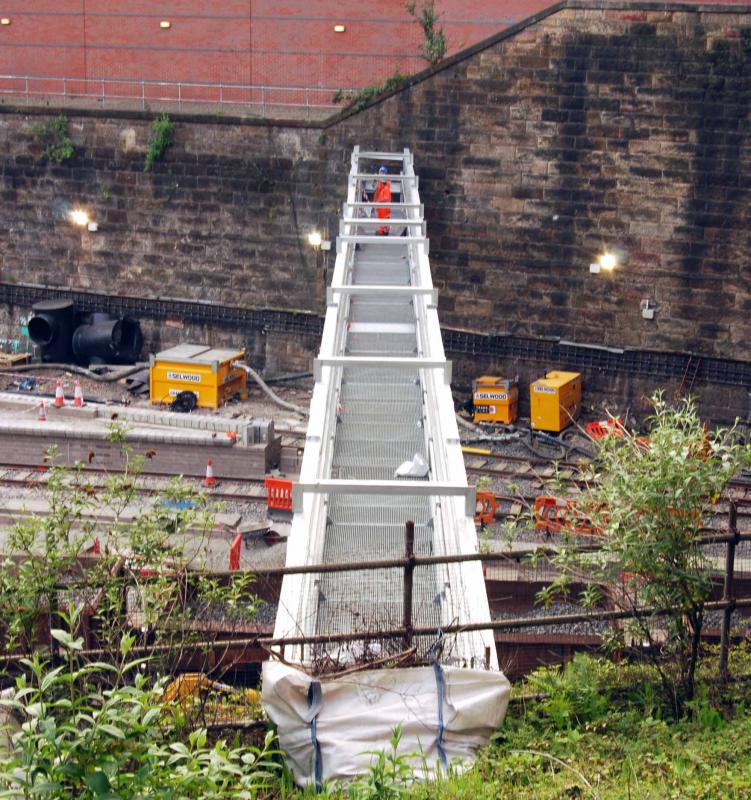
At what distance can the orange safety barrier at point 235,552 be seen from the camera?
12.0 meters

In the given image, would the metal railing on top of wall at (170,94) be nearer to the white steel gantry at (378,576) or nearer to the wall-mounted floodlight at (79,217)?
the wall-mounted floodlight at (79,217)

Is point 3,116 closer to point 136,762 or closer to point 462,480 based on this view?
point 462,480

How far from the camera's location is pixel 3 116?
22938 mm

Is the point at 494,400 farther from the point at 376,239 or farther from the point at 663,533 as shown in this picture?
the point at 663,533

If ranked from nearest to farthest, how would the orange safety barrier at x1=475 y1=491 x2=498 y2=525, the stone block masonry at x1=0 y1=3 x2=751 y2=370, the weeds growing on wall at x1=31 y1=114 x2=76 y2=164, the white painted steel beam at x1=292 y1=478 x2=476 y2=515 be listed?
the white painted steel beam at x1=292 y1=478 x2=476 y2=515 < the orange safety barrier at x1=475 y1=491 x2=498 y2=525 < the stone block masonry at x1=0 y1=3 x2=751 y2=370 < the weeds growing on wall at x1=31 y1=114 x2=76 y2=164

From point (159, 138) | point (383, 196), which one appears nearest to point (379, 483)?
point (383, 196)

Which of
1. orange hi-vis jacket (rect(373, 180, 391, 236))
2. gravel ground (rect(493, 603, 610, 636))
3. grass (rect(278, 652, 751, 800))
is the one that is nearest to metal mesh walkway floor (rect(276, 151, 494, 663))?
grass (rect(278, 652, 751, 800))

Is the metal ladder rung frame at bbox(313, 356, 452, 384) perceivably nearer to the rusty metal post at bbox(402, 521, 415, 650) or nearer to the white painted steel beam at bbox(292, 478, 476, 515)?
the white painted steel beam at bbox(292, 478, 476, 515)

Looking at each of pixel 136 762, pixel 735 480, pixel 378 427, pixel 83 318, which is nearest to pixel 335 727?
pixel 136 762

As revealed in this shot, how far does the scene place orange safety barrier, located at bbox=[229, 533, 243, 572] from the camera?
12.0m

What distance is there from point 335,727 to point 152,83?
20040mm

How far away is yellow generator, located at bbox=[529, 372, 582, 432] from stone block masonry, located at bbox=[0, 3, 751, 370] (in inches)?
44.2

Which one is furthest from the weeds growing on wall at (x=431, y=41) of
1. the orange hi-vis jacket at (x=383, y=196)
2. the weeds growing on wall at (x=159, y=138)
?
the weeds growing on wall at (x=159, y=138)

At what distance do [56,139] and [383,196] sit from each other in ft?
25.4
